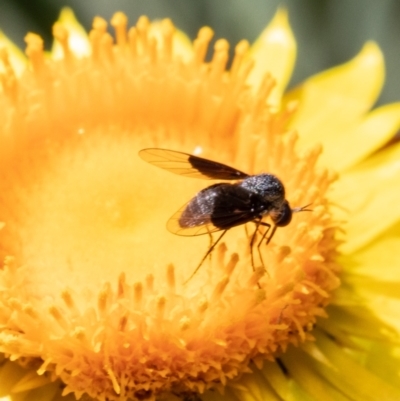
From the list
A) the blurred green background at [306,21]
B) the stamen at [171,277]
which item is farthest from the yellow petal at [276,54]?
the stamen at [171,277]

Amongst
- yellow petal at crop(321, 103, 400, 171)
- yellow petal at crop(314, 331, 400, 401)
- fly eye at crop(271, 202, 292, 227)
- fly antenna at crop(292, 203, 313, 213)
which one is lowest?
yellow petal at crop(314, 331, 400, 401)

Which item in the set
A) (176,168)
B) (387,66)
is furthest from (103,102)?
(387,66)

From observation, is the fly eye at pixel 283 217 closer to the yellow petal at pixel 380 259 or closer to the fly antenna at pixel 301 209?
the fly antenna at pixel 301 209

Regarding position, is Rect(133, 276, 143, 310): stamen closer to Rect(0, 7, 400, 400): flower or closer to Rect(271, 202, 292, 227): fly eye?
Rect(0, 7, 400, 400): flower

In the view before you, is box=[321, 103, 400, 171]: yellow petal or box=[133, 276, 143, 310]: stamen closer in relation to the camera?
box=[133, 276, 143, 310]: stamen

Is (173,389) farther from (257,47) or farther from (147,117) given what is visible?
(257,47)

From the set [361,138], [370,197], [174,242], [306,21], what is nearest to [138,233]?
[174,242]

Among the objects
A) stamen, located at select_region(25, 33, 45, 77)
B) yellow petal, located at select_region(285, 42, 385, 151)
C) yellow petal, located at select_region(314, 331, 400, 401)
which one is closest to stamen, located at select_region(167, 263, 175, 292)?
yellow petal, located at select_region(314, 331, 400, 401)
